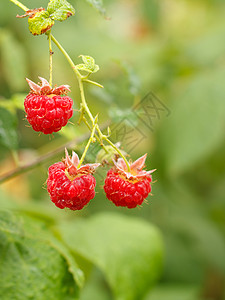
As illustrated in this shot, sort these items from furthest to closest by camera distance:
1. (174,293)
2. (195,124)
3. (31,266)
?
(174,293)
(195,124)
(31,266)

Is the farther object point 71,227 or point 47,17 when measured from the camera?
point 71,227

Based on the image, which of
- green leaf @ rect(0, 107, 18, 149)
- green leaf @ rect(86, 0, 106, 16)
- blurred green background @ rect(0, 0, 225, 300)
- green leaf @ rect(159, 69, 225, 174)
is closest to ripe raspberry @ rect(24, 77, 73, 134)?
green leaf @ rect(86, 0, 106, 16)

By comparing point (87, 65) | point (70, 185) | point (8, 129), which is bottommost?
point (8, 129)

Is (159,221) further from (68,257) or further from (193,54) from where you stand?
(68,257)

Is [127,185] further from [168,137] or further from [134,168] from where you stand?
[168,137]

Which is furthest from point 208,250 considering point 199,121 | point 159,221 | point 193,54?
point 193,54

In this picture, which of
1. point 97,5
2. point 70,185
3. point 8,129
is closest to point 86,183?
point 70,185

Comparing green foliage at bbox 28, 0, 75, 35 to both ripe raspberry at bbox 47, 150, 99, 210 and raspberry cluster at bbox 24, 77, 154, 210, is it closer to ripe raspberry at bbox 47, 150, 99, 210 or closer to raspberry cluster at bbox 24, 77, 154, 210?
raspberry cluster at bbox 24, 77, 154, 210

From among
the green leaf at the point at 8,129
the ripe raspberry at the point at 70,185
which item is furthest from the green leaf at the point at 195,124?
the ripe raspberry at the point at 70,185
